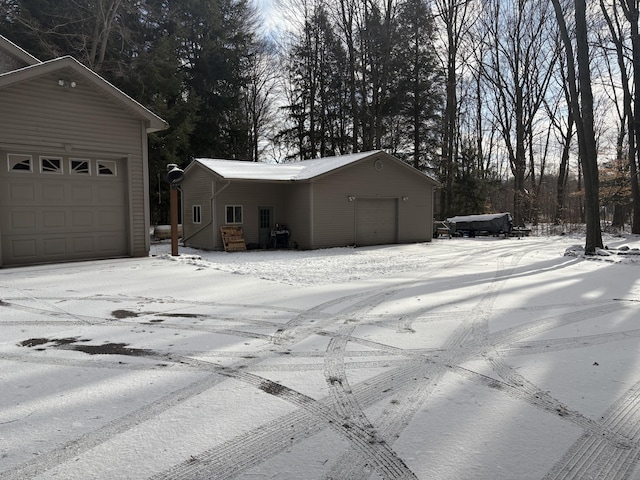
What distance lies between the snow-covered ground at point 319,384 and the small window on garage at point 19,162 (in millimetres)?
3866

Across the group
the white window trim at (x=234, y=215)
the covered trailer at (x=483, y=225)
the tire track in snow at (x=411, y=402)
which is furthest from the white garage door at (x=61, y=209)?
the covered trailer at (x=483, y=225)

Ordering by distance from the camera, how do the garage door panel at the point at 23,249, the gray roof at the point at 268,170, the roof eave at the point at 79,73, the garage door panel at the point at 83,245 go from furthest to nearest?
the gray roof at the point at 268,170 < the garage door panel at the point at 83,245 < the garage door panel at the point at 23,249 < the roof eave at the point at 79,73

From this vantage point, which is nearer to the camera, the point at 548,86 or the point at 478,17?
the point at 478,17

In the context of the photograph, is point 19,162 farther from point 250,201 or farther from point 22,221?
point 250,201

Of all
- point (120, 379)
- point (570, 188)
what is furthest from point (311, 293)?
point (570, 188)

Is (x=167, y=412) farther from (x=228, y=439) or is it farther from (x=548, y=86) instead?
(x=548, y=86)

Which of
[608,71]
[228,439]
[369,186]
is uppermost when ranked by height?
[608,71]

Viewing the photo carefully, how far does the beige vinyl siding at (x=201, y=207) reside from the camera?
52.9 feet

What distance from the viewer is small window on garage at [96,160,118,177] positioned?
1114cm

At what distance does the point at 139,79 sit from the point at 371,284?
17863 millimetres

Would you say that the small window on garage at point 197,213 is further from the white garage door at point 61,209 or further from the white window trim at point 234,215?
the white garage door at point 61,209

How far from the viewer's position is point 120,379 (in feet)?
11.5

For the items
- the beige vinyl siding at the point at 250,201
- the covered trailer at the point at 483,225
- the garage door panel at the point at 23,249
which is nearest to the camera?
the garage door panel at the point at 23,249

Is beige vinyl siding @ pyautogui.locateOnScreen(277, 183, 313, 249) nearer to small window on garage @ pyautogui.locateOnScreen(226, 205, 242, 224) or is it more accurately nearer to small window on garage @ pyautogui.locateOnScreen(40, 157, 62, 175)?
small window on garage @ pyautogui.locateOnScreen(226, 205, 242, 224)
